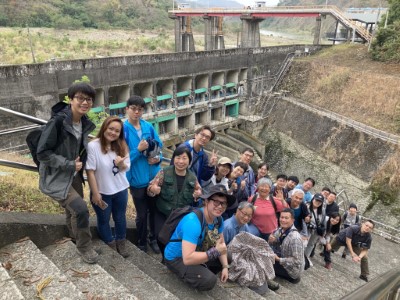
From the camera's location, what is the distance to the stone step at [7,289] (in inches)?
89.4

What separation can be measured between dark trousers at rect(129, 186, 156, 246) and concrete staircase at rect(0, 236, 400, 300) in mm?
229

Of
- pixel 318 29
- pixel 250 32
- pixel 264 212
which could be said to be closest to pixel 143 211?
pixel 264 212

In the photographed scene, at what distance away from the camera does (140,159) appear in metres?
3.81

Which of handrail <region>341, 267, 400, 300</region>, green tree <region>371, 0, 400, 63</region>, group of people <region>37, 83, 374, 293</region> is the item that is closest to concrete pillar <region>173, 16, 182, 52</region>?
green tree <region>371, 0, 400, 63</region>

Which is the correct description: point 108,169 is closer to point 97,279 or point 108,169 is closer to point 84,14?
point 97,279

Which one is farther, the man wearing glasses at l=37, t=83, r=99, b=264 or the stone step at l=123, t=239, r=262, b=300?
the stone step at l=123, t=239, r=262, b=300

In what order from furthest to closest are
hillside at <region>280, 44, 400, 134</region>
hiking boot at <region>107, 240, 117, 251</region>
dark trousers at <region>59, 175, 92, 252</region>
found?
hillside at <region>280, 44, 400, 134</region> → hiking boot at <region>107, 240, 117, 251</region> → dark trousers at <region>59, 175, 92, 252</region>

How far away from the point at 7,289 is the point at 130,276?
1.13 m

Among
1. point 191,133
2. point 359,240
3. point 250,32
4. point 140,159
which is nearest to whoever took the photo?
point 140,159

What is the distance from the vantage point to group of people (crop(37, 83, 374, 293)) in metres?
2.87

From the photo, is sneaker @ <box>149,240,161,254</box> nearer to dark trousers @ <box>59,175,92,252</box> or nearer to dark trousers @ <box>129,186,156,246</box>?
dark trousers @ <box>129,186,156,246</box>

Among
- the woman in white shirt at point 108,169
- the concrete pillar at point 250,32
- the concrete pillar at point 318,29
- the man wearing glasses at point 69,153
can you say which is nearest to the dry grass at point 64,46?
the concrete pillar at point 250,32

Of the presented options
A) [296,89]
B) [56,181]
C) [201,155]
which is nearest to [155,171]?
[201,155]

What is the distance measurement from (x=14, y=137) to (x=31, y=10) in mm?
44336
